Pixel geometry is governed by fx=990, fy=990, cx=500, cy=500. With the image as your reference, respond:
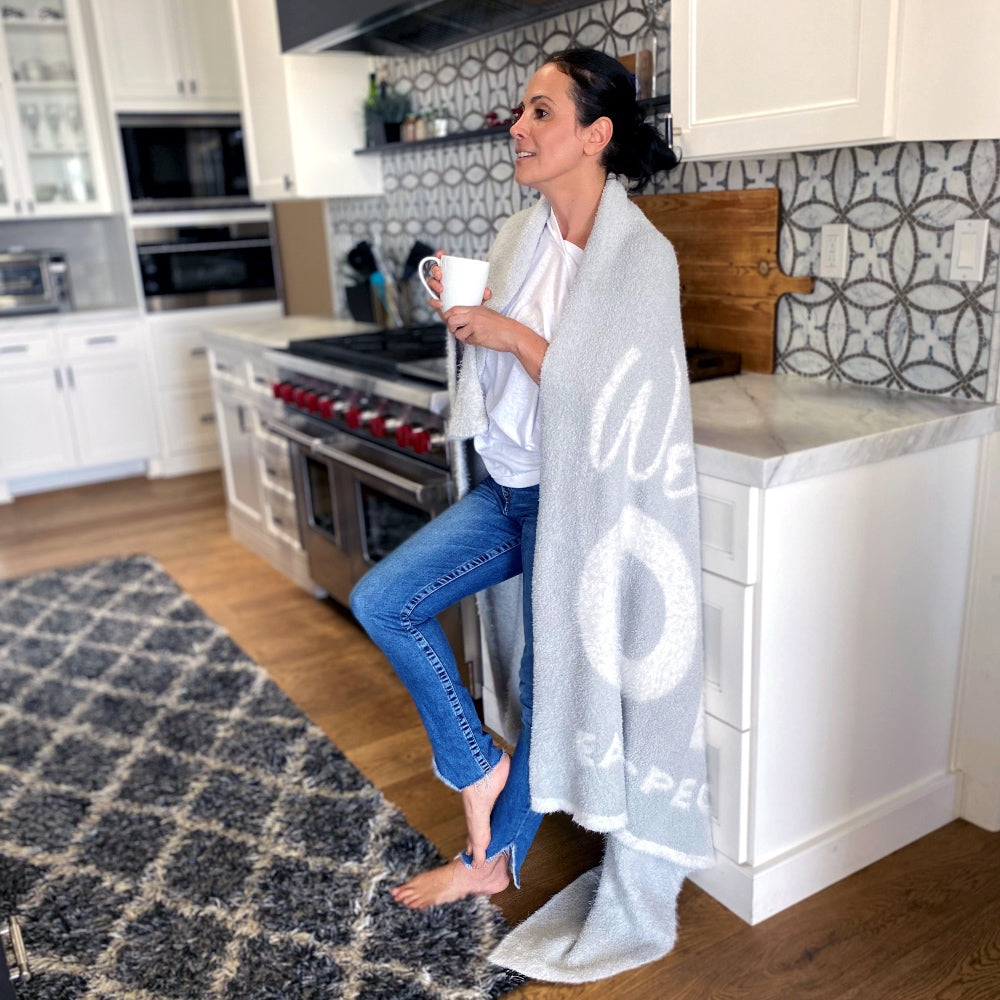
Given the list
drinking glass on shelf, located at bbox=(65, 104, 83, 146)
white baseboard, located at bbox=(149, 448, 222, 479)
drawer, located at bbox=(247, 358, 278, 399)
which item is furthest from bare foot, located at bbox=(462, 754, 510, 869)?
drinking glass on shelf, located at bbox=(65, 104, 83, 146)

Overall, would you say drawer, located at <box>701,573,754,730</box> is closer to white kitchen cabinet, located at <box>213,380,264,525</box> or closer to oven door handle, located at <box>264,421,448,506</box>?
oven door handle, located at <box>264,421,448,506</box>

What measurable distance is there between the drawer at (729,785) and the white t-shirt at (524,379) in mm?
547

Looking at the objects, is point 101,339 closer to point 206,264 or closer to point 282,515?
point 206,264

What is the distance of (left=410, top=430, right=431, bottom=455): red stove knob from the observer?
7.71 feet

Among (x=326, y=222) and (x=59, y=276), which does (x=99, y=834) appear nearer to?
(x=326, y=222)

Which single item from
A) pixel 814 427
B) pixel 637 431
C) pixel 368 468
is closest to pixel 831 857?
pixel 814 427

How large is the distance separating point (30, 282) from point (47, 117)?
80 cm

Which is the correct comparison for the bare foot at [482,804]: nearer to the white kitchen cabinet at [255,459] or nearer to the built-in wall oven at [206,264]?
the white kitchen cabinet at [255,459]

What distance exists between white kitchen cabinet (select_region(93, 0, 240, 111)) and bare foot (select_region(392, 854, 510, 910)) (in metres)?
4.13

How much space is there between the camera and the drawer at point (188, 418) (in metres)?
5.09

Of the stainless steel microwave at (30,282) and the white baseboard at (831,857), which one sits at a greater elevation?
the stainless steel microwave at (30,282)

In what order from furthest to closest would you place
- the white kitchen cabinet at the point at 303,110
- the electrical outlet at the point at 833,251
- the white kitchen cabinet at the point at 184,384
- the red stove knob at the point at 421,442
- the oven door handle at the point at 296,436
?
1. the white kitchen cabinet at the point at 184,384
2. the white kitchen cabinet at the point at 303,110
3. the oven door handle at the point at 296,436
4. the red stove knob at the point at 421,442
5. the electrical outlet at the point at 833,251

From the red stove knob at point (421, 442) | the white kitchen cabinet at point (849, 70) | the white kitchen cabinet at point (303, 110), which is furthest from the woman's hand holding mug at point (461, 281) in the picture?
the white kitchen cabinet at point (303, 110)

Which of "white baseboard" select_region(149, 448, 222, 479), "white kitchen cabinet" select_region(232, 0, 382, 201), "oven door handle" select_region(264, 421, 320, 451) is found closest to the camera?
"oven door handle" select_region(264, 421, 320, 451)
